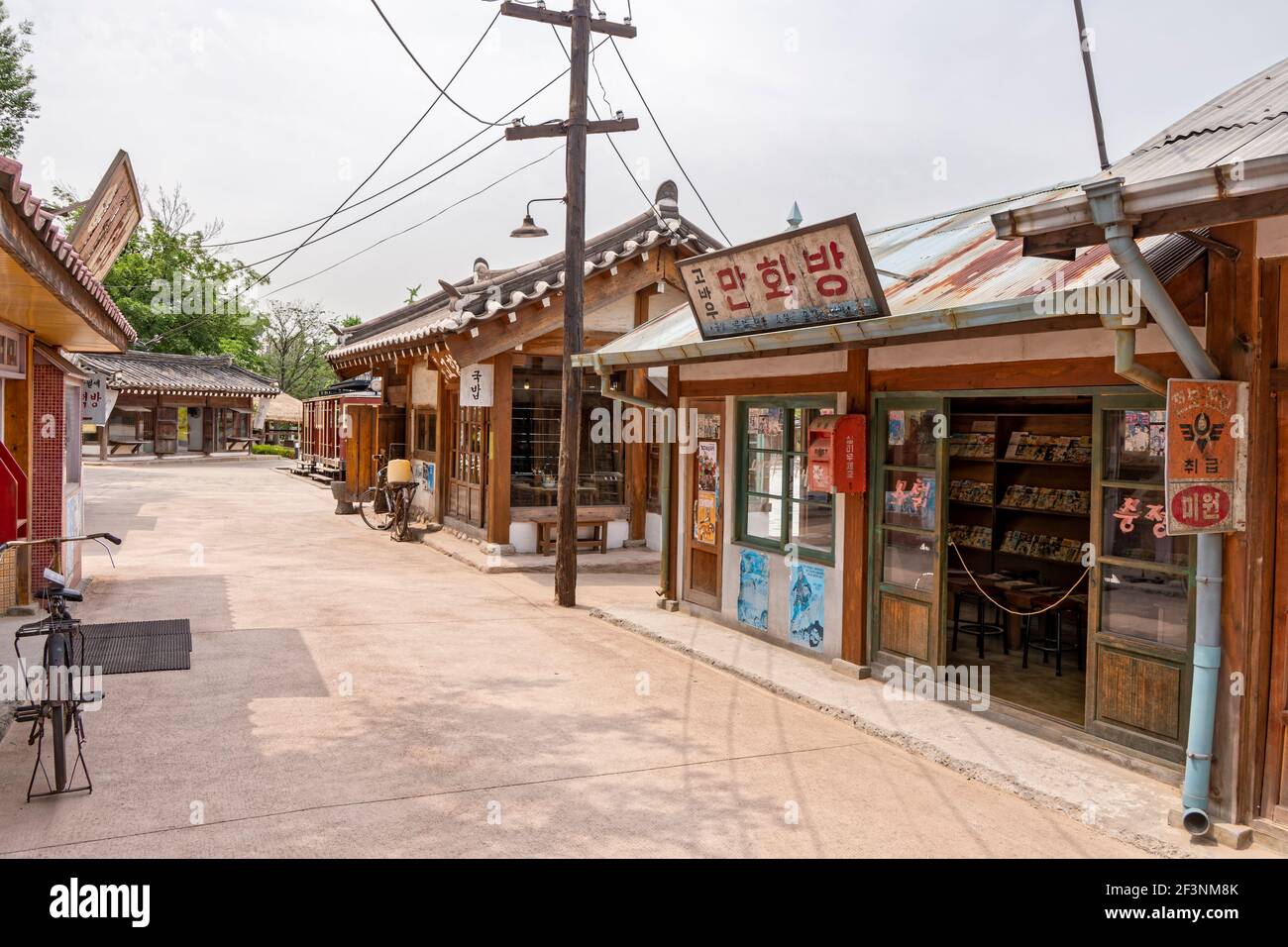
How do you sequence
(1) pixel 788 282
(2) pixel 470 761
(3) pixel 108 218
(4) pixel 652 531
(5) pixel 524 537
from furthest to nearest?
(4) pixel 652 531 < (5) pixel 524 537 < (3) pixel 108 218 < (1) pixel 788 282 < (2) pixel 470 761

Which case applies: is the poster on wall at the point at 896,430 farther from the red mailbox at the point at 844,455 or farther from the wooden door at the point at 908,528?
the red mailbox at the point at 844,455

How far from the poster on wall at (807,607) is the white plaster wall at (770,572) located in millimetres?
60

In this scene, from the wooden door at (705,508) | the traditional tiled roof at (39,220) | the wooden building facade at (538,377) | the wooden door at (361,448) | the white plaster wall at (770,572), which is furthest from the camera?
the wooden door at (361,448)

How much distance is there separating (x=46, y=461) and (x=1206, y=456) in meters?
10.9

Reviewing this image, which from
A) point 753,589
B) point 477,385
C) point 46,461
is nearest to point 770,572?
point 753,589

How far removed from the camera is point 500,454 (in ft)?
47.5

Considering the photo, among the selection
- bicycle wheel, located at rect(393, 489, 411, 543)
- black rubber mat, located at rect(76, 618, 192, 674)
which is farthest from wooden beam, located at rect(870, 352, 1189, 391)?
bicycle wheel, located at rect(393, 489, 411, 543)

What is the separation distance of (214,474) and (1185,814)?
32136 mm

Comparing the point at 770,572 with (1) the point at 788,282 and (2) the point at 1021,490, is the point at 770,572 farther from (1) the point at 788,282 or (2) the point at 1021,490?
(1) the point at 788,282

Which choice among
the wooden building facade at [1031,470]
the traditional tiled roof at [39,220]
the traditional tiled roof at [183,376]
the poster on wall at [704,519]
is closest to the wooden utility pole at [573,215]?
the wooden building facade at [1031,470]

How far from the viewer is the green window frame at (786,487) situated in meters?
8.41

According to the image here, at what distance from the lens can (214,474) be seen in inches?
1255

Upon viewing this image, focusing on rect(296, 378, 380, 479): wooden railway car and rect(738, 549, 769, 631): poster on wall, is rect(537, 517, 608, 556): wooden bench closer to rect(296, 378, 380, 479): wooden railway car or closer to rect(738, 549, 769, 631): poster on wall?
rect(738, 549, 769, 631): poster on wall
